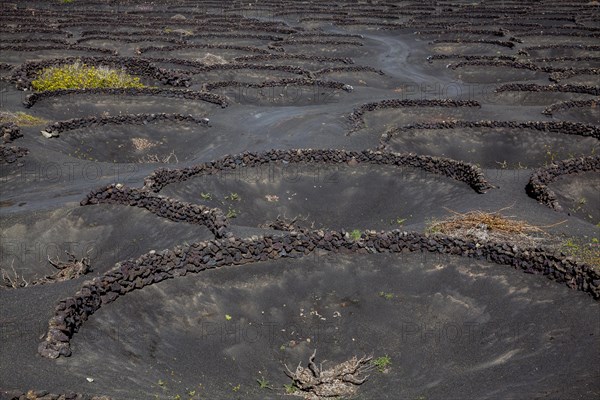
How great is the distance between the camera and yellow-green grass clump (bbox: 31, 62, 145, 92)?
4658 centimetres

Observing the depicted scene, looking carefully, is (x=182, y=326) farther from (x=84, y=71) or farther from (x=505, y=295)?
(x=84, y=71)

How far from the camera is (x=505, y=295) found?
1969 cm

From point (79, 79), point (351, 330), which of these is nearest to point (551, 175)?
point (351, 330)

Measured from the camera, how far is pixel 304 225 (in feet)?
101

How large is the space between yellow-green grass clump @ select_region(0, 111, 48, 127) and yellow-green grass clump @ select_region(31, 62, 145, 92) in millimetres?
6202

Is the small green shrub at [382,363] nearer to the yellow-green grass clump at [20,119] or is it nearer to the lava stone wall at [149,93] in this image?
the yellow-green grass clump at [20,119]

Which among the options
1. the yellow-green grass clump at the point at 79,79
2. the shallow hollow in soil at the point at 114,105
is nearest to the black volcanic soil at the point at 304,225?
the shallow hollow in soil at the point at 114,105

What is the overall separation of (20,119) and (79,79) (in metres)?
8.97

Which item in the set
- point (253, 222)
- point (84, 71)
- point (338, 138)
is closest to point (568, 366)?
point (253, 222)

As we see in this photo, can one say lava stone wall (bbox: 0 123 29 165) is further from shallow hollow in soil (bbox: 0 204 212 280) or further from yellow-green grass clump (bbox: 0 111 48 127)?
shallow hollow in soil (bbox: 0 204 212 280)

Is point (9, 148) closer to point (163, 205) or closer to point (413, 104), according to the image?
point (163, 205)

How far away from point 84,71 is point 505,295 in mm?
40972

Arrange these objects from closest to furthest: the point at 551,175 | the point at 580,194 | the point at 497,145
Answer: the point at 551,175
the point at 580,194
the point at 497,145

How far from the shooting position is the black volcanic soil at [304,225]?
16.3 m
